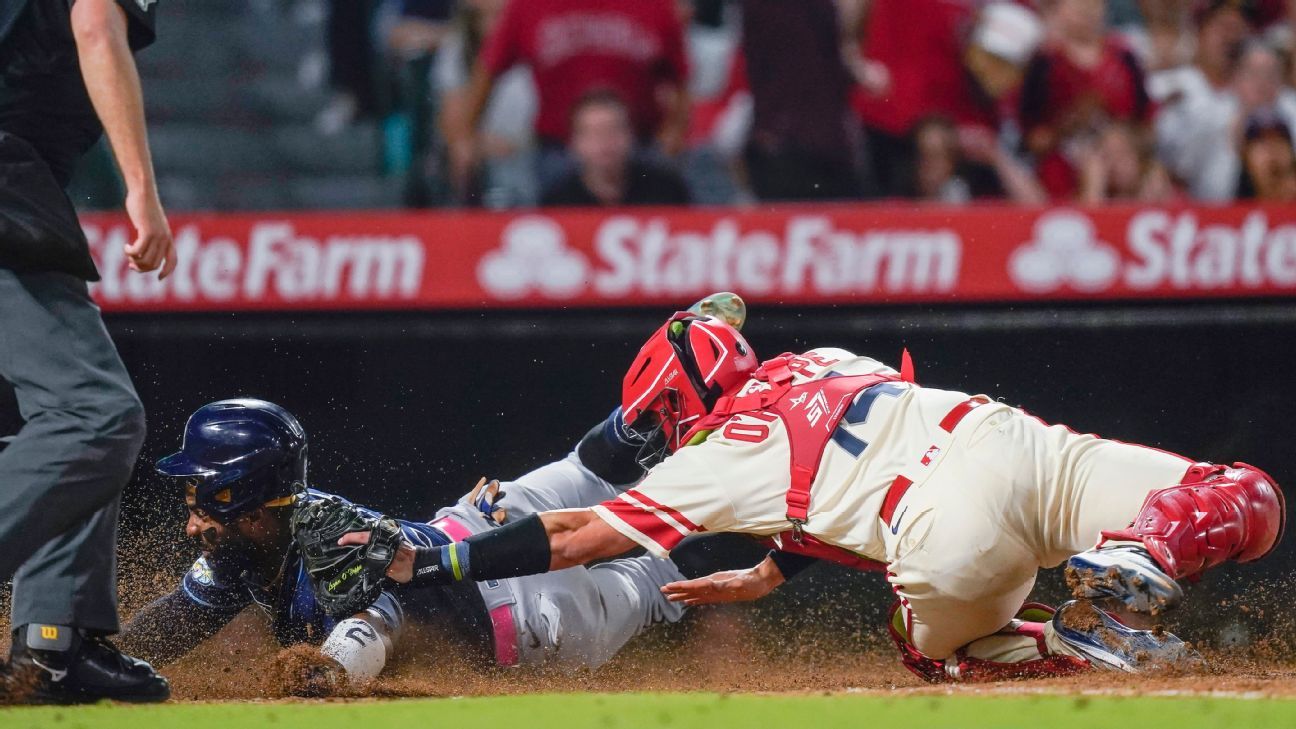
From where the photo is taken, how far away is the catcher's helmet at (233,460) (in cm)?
391

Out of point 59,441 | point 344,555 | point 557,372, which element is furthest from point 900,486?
point 557,372

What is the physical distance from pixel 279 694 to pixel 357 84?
12.7 feet

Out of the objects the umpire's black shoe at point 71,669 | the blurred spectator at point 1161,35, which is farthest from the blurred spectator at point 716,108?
the umpire's black shoe at point 71,669

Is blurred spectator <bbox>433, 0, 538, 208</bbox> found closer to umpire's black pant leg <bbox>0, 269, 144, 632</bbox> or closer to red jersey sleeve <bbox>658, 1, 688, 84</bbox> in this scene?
red jersey sleeve <bbox>658, 1, 688, 84</bbox>

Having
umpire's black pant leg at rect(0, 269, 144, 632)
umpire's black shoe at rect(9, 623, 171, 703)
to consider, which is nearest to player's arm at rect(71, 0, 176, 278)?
umpire's black pant leg at rect(0, 269, 144, 632)

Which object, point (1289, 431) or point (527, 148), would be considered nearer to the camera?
point (1289, 431)

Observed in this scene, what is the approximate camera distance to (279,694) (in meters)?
3.61

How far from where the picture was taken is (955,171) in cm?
648

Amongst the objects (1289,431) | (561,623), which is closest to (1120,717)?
(561,623)

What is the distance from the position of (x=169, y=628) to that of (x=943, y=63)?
4351mm

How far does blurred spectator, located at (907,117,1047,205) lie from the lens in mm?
6445

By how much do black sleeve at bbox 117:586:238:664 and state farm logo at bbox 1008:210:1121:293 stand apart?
306 cm

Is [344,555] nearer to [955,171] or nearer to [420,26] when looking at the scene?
[420,26]

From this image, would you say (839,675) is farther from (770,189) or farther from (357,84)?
(357,84)
